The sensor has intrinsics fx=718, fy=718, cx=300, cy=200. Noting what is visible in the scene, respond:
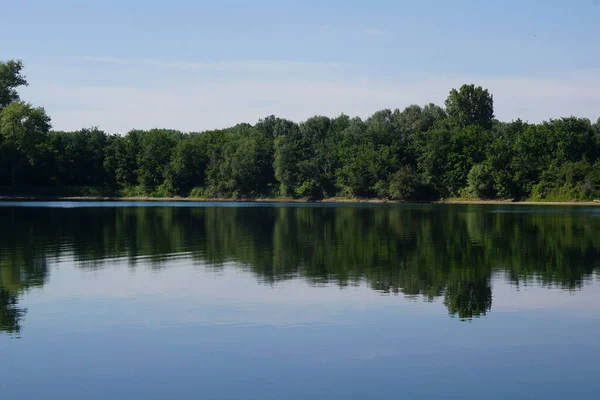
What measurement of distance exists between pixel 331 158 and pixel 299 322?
4599 inches

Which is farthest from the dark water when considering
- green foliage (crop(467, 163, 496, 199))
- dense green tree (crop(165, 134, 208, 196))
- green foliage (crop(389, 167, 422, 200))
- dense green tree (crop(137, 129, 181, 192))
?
dense green tree (crop(137, 129, 181, 192))

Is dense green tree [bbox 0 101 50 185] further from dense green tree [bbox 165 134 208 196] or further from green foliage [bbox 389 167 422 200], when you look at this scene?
green foliage [bbox 389 167 422 200]

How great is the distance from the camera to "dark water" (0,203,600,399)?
43.8ft

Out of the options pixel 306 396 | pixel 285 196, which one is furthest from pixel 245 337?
pixel 285 196

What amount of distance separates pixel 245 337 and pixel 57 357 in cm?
417

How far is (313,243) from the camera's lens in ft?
130

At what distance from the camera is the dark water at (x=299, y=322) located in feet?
43.8

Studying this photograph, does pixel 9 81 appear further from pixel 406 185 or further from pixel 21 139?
pixel 406 185

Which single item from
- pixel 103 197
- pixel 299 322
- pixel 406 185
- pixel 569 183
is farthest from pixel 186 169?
pixel 299 322

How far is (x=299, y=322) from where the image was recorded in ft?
60.2

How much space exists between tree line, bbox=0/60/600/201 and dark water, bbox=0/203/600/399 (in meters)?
78.6

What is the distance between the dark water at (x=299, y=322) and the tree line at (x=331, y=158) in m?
78.6

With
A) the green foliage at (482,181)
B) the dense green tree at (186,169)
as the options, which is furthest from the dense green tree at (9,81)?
the green foliage at (482,181)

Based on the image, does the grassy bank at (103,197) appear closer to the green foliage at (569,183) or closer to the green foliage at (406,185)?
the green foliage at (406,185)
